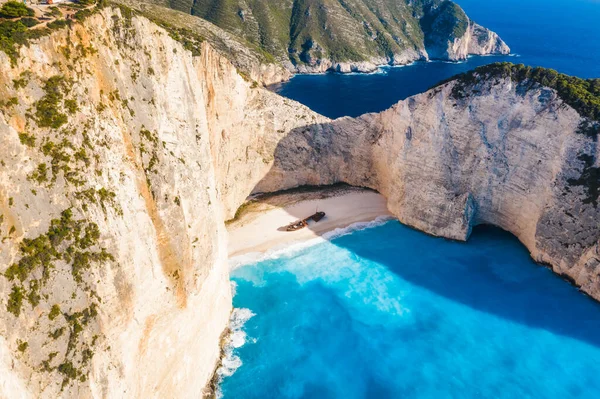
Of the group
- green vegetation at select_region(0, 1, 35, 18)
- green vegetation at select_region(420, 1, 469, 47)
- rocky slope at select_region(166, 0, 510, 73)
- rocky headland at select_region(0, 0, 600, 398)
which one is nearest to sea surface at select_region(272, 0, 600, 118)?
rocky slope at select_region(166, 0, 510, 73)

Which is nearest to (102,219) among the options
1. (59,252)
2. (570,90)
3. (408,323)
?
(59,252)

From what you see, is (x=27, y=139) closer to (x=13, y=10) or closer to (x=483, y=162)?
(x=13, y=10)

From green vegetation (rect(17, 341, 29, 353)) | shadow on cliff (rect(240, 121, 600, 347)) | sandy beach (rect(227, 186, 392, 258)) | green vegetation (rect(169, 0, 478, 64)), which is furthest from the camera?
green vegetation (rect(169, 0, 478, 64))

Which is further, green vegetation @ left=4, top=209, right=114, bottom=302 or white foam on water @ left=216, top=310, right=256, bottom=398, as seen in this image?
white foam on water @ left=216, top=310, right=256, bottom=398

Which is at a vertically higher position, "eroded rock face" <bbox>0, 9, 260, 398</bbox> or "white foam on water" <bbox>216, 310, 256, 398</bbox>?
"eroded rock face" <bbox>0, 9, 260, 398</bbox>

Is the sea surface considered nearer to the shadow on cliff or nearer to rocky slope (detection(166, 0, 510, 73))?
rocky slope (detection(166, 0, 510, 73))

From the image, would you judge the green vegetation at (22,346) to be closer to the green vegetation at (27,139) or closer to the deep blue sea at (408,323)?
the green vegetation at (27,139)

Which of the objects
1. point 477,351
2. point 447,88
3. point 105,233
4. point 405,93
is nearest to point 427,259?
point 477,351

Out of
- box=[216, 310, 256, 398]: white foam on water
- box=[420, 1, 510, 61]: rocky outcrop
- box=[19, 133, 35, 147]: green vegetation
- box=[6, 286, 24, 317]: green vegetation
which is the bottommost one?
box=[216, 310, 256, 398]: white foam on water

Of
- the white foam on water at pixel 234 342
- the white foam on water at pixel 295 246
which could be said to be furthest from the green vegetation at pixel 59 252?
the white foam on water at pixel 295 246
